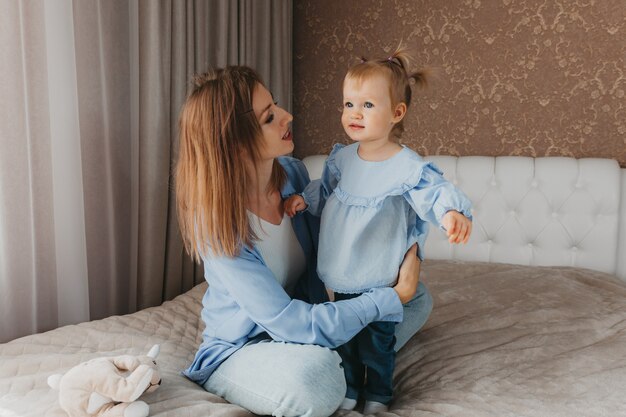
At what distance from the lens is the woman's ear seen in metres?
1.51

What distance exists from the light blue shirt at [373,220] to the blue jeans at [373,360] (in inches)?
4.8

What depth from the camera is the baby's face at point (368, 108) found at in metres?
1.46

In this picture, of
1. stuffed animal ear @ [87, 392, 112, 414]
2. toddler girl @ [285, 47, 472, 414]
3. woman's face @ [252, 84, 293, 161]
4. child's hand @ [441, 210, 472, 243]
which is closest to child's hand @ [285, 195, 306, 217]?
toddler girl @ [285, 47, 472, 414]

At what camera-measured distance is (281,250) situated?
5.08 ft

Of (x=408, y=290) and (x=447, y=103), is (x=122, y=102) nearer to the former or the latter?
(x=408, y=290)

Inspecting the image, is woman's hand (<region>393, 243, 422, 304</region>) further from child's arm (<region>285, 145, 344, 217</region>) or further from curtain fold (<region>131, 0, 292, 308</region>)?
curtain fold (<region>131, 0, 292, 308</region>)

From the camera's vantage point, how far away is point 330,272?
152 centimetres

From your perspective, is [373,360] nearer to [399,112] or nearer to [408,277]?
[408,277]

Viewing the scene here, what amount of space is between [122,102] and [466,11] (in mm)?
1841

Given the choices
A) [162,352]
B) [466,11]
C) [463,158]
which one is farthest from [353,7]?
[162,352]

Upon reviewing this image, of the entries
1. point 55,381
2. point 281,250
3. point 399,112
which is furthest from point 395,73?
point 55,381

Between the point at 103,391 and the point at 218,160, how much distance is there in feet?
1.94

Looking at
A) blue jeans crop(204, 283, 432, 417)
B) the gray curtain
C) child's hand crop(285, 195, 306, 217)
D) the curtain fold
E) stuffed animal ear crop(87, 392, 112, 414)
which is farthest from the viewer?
the curtain fold

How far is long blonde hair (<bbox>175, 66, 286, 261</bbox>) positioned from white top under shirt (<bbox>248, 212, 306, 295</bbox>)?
0.22 ft
